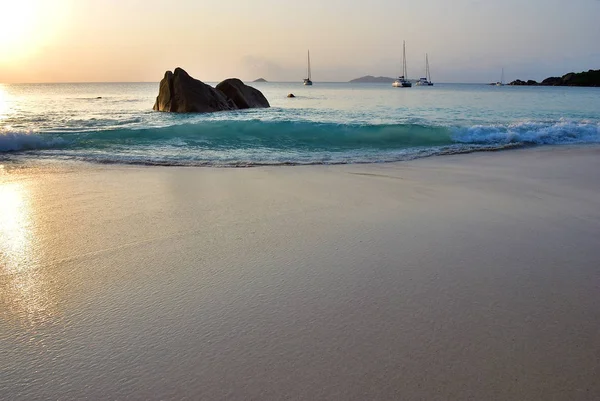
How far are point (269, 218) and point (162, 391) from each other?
2701mm

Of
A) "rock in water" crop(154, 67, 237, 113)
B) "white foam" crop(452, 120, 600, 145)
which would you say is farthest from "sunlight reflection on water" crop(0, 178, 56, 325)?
"rock in water" crop(154, 67, 237, 113)

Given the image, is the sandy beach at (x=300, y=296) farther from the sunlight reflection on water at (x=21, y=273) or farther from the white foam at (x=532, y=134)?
the white foam at (x=532, y=134)

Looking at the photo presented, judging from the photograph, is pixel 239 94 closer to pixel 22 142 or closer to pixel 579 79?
pixel 22 142

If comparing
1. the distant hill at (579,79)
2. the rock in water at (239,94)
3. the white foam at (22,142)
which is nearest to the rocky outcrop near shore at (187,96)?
the rock in water at (239,94)

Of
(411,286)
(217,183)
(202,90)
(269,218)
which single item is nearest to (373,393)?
(411,286)

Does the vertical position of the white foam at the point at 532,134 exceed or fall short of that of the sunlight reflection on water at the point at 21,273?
it exceeds it

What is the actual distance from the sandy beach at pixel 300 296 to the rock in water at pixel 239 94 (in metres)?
19.7

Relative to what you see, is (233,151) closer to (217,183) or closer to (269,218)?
(217,183)

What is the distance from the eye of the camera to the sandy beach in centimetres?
192

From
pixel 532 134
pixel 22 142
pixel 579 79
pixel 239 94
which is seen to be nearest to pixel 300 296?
pixel 22 142

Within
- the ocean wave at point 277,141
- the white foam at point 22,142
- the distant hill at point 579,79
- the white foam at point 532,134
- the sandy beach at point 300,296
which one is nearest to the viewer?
the sandy beach at point 300,296

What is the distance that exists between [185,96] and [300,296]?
19708mm

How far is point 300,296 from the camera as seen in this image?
2695mm

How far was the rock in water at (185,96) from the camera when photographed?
2078cm
